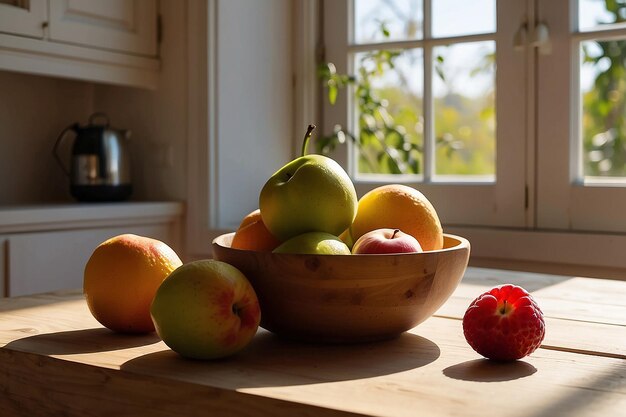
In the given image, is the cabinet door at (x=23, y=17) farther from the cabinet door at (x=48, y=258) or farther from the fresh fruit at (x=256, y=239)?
the fresh fruit at (x=256, y=239)

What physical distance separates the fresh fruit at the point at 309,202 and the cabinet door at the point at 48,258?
1.39m

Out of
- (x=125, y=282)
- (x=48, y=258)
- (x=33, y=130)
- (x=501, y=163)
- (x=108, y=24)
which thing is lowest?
(x=48, y=258)

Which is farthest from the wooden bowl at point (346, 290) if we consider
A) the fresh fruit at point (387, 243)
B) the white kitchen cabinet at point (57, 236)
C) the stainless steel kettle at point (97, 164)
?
the stainless steel kettle at point (97, 164)

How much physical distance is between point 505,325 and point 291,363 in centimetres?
21

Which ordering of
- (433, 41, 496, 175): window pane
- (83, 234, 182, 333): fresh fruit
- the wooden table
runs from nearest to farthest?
the wooden table → (83, 234, 182, 333): fresh fruit → (433, 41, 496, 175): window pane

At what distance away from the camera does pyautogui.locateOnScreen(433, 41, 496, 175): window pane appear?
3729 mm

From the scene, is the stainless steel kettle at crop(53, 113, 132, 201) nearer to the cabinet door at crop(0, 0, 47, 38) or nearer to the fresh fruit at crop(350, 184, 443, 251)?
the cabinet door at crop(0, 0, 47, 38)

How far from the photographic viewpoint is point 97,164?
7.96 ft

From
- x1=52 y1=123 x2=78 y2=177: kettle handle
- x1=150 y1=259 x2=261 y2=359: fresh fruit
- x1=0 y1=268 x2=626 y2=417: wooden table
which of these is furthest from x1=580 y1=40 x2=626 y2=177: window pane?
x1=150 y1=259 x2=261 y2=359: fresh fruit

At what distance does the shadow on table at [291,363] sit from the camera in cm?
71

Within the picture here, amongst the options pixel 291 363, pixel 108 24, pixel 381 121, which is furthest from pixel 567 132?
pixel 291 363

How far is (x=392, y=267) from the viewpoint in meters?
0.80

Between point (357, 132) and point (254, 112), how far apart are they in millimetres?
335

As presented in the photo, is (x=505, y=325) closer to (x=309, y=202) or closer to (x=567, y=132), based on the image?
(x=309, y=202)
